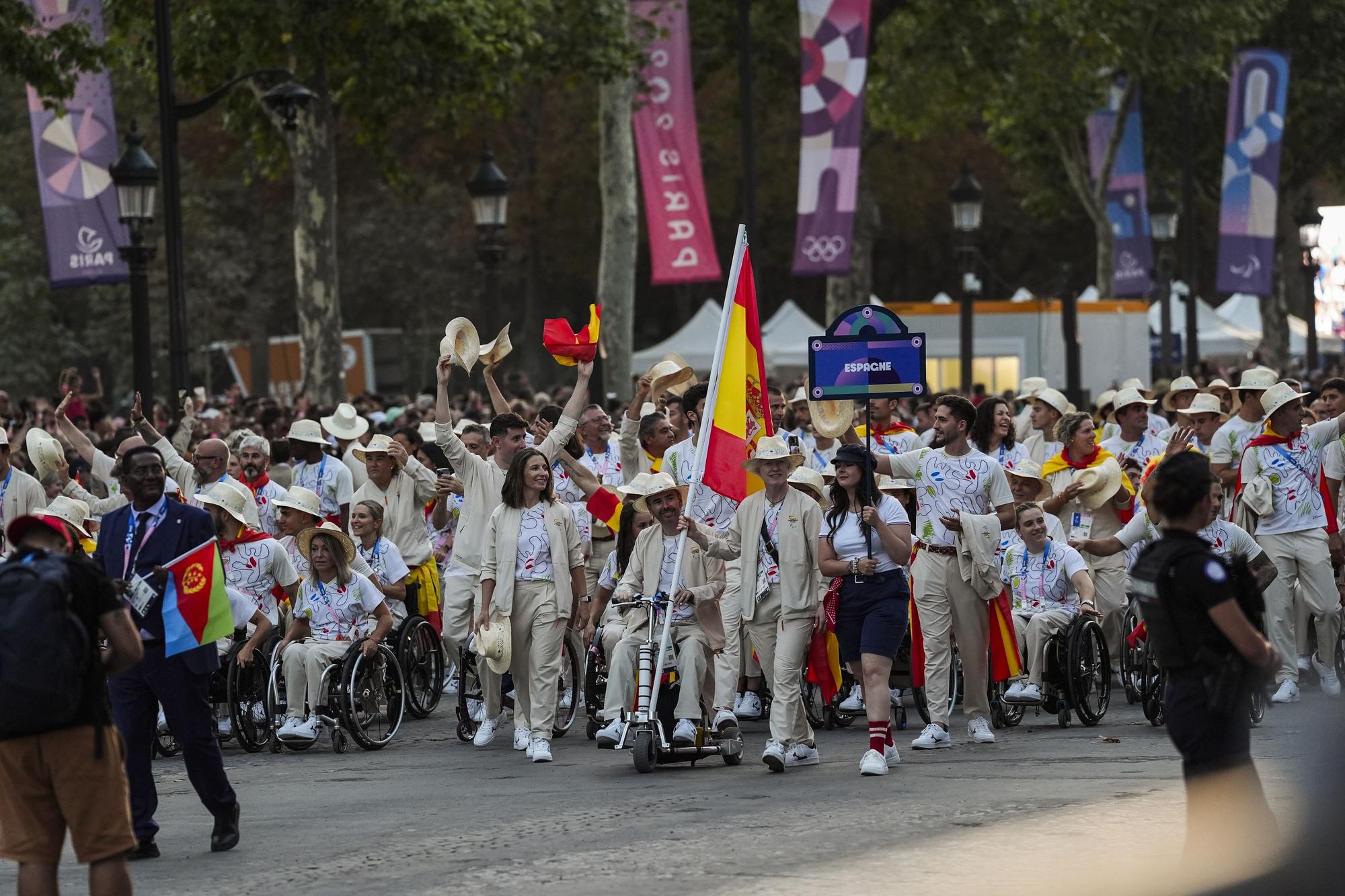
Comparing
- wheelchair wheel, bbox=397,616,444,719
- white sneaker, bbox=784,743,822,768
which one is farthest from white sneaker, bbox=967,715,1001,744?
wheelchair wheel, bbox=397,616,444,719

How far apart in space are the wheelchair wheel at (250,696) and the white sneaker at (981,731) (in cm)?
424

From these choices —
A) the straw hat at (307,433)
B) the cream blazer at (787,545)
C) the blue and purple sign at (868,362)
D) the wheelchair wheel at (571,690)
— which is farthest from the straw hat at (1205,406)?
the straw hat at (307,433)

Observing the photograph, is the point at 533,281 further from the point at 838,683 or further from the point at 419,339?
the point at 838,683

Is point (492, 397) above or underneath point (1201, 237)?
underneath

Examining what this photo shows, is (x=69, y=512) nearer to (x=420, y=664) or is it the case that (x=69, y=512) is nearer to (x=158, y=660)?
(x=420, y=664)

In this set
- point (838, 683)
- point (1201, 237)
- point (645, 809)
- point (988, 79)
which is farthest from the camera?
point (1201, 237)

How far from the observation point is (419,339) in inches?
2242

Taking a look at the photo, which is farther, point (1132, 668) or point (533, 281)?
point (533, 281)

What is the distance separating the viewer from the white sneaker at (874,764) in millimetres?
11047

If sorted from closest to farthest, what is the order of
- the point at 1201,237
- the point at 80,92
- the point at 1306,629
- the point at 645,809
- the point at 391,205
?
1. the point at 645,809
2. the point at 1306,629
3. the point at 80,92
4. the point at 391,205
5. the point at 1201,237

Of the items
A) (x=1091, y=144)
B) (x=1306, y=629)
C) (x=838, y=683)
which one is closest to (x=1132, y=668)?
(x=1306, y=629)

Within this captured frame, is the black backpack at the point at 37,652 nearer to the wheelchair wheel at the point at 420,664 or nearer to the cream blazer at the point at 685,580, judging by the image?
the cream blazer at the point at 685,580

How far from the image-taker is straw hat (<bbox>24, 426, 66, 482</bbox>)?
15773 mm

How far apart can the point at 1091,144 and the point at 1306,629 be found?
113 feet
